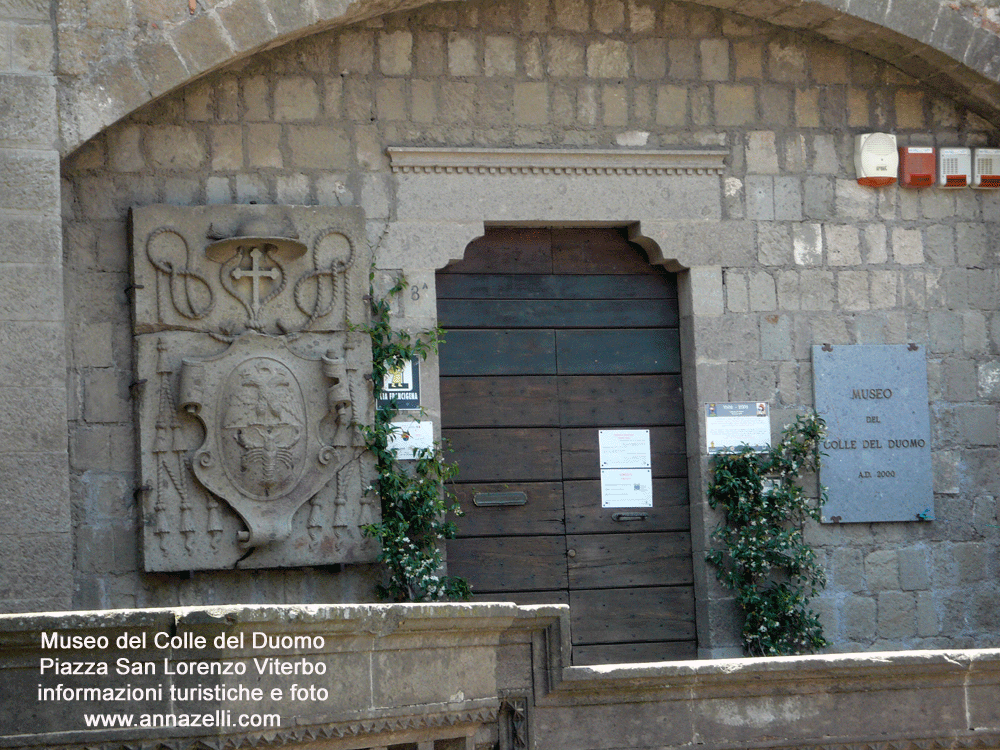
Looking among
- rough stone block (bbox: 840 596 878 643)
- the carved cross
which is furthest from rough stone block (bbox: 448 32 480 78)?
rough stone block (bbox: 840 596 878 643)

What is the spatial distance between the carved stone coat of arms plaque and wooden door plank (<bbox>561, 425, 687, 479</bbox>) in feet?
3.50

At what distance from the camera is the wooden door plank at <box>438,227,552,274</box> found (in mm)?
6500

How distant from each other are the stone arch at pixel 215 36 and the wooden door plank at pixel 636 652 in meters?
3.09

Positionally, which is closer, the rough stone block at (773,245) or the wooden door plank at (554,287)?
the wooden door plank at (554,287)

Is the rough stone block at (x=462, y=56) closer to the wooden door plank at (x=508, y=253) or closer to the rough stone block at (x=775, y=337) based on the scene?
the wooden door plank at (x=508, y=253)

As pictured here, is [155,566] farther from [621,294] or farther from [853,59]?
[853,59]

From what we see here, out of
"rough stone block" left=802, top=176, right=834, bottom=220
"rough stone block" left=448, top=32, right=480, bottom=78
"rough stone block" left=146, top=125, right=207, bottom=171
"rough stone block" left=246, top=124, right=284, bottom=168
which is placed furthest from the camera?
"rough stone block" left=802, top=176, right=834, bottom=220

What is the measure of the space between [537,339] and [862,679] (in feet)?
8.48

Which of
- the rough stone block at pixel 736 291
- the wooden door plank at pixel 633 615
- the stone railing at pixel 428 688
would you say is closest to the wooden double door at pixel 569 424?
the wooden door plank at pixel 633 615

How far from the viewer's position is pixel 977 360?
677 centimetres

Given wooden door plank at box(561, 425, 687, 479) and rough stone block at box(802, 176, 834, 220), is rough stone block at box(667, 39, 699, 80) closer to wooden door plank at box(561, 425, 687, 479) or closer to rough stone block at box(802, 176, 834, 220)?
rough stone block at box(802, 176, 834, 220)

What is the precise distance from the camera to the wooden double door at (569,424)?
639 centimetres

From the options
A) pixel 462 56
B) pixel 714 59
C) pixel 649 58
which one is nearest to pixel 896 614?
pixel 714 59

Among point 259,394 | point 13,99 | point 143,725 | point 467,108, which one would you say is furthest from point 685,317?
point 143,725
